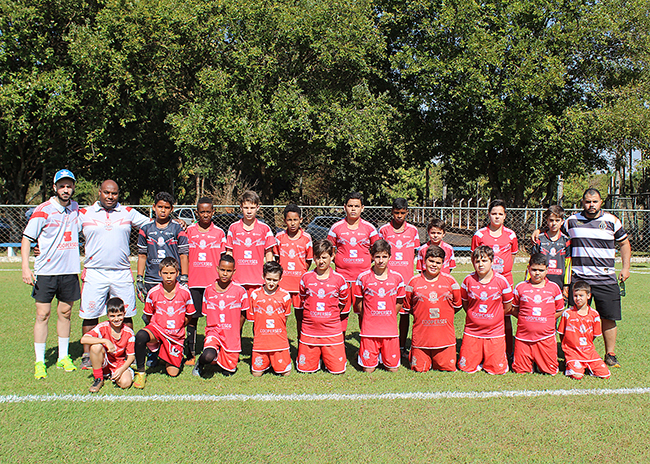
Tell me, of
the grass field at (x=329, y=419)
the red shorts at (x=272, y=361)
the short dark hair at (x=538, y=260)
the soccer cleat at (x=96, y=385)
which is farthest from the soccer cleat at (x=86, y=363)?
→ the short dark hair at (x=538, y=260)

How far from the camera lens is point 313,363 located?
5184 millimetres

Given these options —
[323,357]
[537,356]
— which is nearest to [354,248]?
[323,357]

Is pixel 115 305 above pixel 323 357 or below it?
above

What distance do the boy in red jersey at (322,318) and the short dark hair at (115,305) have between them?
1.85 metres

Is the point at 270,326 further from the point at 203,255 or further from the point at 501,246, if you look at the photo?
the point at 501,246

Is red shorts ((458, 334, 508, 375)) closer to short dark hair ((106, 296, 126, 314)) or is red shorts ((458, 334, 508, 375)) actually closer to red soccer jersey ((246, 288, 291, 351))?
red soccer jersey ((246, 288, 291, 351))

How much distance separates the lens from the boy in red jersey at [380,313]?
5211 mm

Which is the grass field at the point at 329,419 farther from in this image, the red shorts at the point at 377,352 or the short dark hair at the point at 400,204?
the short dark hair at the point at 400,204

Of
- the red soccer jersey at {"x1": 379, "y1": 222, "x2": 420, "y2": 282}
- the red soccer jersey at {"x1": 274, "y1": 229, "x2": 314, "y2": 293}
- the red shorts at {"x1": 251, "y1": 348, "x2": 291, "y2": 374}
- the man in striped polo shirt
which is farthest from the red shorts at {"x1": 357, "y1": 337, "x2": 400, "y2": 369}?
the man in striped polo shirt

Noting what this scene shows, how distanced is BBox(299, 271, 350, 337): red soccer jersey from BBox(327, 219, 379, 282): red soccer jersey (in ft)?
2.35

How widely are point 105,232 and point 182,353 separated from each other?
1.54m

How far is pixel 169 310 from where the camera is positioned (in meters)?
5.17

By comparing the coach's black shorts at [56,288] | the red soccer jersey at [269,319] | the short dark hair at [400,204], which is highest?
the short dark hair at [400,204]

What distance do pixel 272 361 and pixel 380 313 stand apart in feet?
4.17
